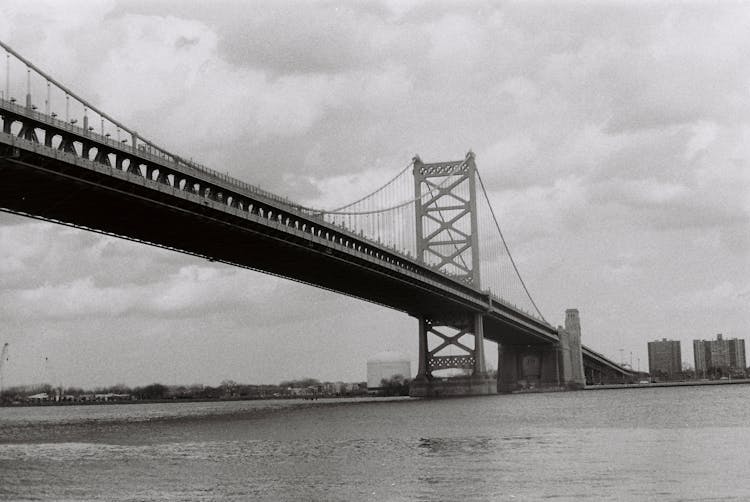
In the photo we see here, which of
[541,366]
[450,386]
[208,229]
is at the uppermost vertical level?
[208,229]

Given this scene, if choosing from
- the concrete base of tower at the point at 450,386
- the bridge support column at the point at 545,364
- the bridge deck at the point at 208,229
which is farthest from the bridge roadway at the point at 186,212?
the bridge support column at the point at 545,364

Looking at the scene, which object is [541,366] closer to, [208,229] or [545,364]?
[545,364]

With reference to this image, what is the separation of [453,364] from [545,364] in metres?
30.0

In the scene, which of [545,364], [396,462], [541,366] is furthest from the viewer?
[541,366]

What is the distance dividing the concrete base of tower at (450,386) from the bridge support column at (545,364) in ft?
83.1

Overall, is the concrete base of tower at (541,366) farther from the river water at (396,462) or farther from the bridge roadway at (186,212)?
the river water at (396,462)

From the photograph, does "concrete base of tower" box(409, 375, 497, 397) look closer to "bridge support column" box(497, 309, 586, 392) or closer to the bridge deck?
the bridge deck

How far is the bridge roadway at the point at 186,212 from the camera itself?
38750 millimetres

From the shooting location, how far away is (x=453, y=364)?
280 ft

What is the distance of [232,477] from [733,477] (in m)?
10.4

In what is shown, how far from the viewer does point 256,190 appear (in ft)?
174

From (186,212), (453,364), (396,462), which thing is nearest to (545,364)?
(453,364)

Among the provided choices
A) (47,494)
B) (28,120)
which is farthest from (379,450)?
(28,120)

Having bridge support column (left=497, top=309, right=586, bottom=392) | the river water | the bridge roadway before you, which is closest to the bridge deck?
the bridge roadway
